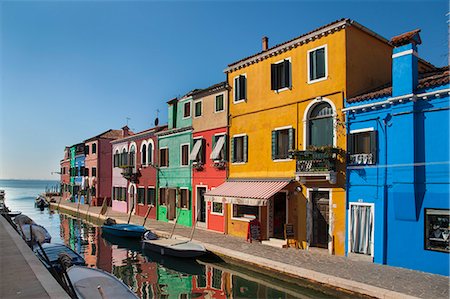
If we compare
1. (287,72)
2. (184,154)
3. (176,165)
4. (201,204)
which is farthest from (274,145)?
(176,165)

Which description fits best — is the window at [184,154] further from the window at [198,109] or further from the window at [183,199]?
the window at [198,109]

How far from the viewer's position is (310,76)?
52.7 feet

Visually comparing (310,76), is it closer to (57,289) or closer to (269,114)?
(269,114)

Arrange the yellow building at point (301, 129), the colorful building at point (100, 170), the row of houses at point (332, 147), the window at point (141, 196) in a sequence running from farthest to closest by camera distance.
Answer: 1. the colorful building at point (100, 170)
2. the window at point (141, 196)
3. the yellow building at point (301, 129)
4. the row of houses at point (332, 147)

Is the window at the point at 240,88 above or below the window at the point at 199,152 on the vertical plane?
above

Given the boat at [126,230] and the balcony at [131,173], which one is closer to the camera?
the boat at [126,230]

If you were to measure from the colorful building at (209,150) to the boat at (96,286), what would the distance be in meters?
11.3

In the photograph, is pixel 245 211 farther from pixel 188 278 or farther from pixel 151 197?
pixel 151 197

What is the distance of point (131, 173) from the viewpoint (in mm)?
31172

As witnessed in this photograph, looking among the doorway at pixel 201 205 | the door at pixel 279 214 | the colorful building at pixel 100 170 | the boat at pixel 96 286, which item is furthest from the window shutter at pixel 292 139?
the colorful building at pixel 100 170

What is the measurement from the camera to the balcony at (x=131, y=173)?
3109 cm

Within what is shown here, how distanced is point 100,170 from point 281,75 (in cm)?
3000

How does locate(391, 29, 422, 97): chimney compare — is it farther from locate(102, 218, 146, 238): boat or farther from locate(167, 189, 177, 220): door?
locate(167, 189, 177, 220): door

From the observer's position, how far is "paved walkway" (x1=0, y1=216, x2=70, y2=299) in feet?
21.3
